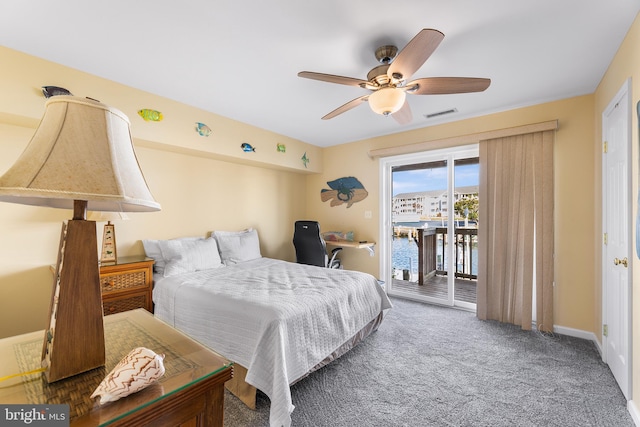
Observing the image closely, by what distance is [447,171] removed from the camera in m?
3.65

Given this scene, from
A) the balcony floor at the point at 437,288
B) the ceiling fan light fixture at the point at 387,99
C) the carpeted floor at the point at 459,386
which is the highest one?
the ceiling fan light fixture at the point at 387,99

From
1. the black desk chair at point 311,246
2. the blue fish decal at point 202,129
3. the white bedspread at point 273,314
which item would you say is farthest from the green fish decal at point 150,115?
the black desk chair at point 311,246

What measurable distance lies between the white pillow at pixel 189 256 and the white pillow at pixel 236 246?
162mm

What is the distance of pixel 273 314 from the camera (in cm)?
174

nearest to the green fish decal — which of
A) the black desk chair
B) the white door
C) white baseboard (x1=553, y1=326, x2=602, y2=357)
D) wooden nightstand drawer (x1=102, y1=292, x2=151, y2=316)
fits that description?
wooden nightstand drawer (x1=102, y1=292, x2=151, y2=316)

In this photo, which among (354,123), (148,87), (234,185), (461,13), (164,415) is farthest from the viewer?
(234,185)

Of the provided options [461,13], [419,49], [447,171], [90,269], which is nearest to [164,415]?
[90,269]

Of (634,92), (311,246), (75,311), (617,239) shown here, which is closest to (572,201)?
(617,239)

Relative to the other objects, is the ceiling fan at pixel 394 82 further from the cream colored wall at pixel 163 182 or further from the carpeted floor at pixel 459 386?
the carpeted floor at pixel 459 386

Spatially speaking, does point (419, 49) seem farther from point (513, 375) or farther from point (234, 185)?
point (234, 185)

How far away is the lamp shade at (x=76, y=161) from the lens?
623mm

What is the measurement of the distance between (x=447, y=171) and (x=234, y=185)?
116 inches

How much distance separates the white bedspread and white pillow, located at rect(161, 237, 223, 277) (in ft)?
0.46

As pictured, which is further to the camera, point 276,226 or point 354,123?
point 276,226
